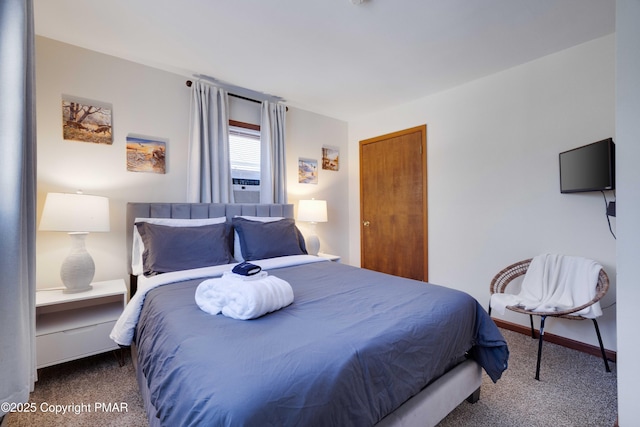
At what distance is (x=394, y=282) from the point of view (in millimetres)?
1867

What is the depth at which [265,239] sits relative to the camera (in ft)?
8.50

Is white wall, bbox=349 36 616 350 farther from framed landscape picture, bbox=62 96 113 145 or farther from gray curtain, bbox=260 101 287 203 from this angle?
framed landscape picture, bbox=62 96 113 145

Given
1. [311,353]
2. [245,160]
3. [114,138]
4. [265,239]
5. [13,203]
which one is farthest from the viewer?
[245,160]

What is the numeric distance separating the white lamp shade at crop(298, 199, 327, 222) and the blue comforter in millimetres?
1717

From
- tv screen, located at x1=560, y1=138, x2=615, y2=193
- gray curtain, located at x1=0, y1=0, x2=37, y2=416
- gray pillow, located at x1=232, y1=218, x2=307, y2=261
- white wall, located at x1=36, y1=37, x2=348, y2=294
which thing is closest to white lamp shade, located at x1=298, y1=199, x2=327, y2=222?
gray pillow, located at x1=232, y1=218, x2=307, y2=261

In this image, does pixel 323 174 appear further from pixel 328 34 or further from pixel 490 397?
pixel 490 397

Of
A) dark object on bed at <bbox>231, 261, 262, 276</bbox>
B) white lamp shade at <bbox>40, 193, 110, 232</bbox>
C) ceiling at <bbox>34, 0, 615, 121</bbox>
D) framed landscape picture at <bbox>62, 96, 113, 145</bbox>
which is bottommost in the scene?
dark object on bed at <bbox>231, 261, 262, 276</bbox>

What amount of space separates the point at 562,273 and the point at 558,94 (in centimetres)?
154

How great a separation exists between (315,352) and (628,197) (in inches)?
62.9

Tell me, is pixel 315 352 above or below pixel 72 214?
below

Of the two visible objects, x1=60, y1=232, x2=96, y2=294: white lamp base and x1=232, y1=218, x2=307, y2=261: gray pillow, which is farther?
x1=232, y1=218, x2=307, y2=261: gray pillow

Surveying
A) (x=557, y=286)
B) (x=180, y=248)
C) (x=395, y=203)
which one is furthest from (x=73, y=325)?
(x=557, y=286)

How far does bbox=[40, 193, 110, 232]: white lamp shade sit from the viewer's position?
6.12 feet

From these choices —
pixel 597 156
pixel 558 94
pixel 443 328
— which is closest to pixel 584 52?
pixel 558 94
